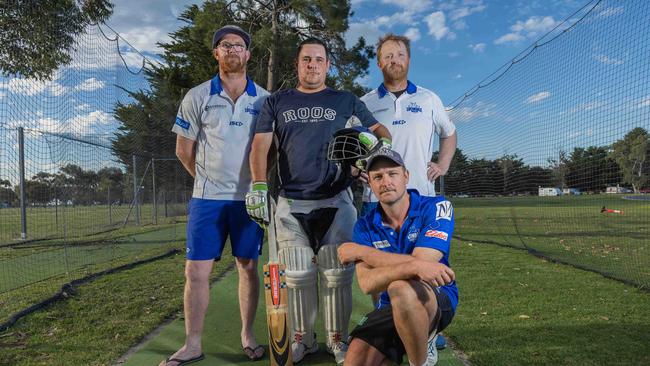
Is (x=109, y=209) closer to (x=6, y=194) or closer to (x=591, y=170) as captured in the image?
(x=6, y=194)

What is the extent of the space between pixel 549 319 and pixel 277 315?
2.57 metres

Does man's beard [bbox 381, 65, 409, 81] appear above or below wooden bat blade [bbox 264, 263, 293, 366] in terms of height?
above

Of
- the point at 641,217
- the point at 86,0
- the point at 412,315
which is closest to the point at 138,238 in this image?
the point at 86,0

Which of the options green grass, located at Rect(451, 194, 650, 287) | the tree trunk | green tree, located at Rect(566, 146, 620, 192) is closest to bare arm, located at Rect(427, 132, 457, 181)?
green grass, located at Rect(451, 194, 650, 287)

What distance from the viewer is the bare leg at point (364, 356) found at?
7.32 feet

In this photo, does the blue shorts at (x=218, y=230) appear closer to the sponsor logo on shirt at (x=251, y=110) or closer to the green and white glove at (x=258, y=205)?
the green and white glove at (x=258, y=205)

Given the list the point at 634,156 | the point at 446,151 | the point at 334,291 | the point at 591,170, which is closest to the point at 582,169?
the point at 591,170

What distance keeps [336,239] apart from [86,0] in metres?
9.33

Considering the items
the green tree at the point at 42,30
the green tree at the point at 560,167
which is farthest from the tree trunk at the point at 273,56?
the green tree at the point at 560,167

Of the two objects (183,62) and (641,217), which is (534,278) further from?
(183,62)

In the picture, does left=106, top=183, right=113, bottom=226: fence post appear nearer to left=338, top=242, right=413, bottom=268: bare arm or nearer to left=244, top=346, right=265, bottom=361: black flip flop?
left=244, top=346, right=265, bottom=361: black flip flop

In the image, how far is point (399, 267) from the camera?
2096mm

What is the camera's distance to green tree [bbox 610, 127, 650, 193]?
7.69 metres

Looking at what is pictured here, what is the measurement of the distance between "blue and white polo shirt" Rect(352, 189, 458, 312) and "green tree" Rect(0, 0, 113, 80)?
587cm
